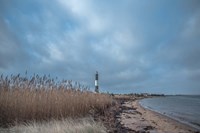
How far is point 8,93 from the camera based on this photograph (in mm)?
8320

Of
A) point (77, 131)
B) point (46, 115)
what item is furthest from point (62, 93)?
point (77, 131)

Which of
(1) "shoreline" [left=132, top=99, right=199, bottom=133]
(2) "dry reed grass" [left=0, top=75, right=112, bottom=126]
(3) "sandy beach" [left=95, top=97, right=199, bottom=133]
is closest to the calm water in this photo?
(1) "shoreline" [left=132, top=99, right=199, bottom=133]

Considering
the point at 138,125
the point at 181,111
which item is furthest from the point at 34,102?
the point at 181,111

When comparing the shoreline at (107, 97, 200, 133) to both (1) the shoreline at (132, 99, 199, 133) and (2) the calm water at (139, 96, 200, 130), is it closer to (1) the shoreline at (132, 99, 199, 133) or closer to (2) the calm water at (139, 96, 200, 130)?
(1) the shoreline at (132, 99, 199, 133)

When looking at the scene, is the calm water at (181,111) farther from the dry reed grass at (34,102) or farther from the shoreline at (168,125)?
the dry reed grass at (34,102)

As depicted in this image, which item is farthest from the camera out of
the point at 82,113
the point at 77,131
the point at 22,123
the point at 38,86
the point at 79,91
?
the point at 79,91

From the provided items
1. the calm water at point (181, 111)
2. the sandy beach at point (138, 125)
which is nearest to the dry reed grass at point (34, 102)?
the sandy beach at point (138, 125)

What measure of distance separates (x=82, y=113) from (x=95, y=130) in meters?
4.07

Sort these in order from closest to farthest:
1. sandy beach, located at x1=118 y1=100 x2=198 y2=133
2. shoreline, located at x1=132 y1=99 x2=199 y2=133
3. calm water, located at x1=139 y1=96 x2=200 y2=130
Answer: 1. sandy beach, located at x1=118 y1=100 x2=198 y2=133
2. shoreline, located at x1=132 y1=99 x2=199 y2=133
3. calm water, located at x1=139 y1=96 x2=200 y2=130

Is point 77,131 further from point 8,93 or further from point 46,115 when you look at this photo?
point 8,93

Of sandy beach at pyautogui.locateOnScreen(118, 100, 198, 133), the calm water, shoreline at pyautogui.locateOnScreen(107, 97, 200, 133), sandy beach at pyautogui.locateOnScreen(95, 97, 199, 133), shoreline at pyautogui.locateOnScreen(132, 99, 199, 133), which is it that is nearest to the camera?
sandy beach at pyautogui.locateOnScreen(95, 97, 199, 133)

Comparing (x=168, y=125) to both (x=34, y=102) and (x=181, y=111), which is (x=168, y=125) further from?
(x=181, y=111)

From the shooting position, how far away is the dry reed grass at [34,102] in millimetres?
8117

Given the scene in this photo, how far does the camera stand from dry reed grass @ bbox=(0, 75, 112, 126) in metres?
8.12
